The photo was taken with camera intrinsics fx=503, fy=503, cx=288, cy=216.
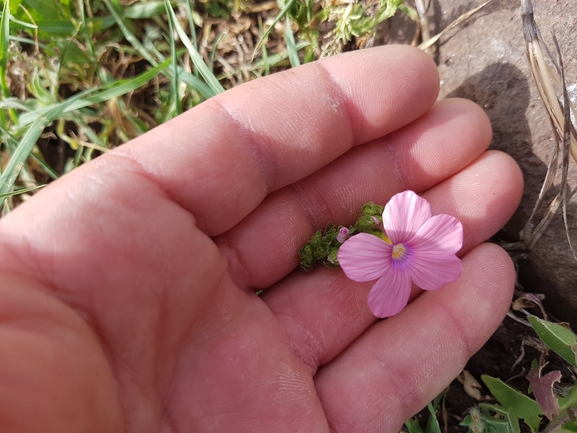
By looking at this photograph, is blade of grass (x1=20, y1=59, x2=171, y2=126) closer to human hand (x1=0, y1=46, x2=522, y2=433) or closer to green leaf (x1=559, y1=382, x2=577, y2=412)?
human hand (x1=0, y1=46, x2=522, y2=433)

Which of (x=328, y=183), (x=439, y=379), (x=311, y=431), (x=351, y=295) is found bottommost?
(x=439, y=379)

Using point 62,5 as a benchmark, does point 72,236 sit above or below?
below

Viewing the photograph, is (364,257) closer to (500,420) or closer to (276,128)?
(276,128)

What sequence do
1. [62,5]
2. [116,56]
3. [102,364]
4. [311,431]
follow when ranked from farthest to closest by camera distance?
[116,56] → [62,5] → [311,431] → [102,364]

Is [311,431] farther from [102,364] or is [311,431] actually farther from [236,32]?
[236,32]

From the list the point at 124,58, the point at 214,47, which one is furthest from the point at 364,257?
the point at 124,58

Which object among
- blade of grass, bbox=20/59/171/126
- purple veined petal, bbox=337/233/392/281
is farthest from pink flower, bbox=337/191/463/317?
blade of grass, bbox=20/59/171/126

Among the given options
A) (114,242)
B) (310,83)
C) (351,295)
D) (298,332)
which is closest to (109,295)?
(114,242)
